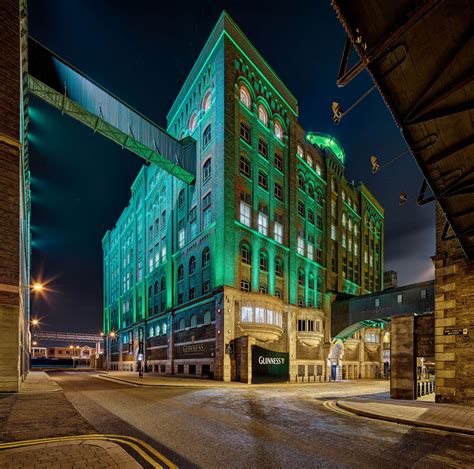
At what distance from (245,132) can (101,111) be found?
14.5m

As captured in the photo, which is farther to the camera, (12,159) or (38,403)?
(12,159)

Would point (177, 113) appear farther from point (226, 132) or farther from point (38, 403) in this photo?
point (38, 403)

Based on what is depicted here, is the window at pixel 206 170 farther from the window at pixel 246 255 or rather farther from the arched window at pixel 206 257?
the window at pixel 246 255

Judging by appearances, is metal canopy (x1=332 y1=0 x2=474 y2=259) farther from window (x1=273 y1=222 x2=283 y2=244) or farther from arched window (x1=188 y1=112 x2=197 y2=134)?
arched window (x1=188 y1=112 x2=197 y2=134)

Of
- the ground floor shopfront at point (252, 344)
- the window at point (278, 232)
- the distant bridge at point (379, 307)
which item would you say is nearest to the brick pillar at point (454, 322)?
the ground floor shopfront at point (252, 344)

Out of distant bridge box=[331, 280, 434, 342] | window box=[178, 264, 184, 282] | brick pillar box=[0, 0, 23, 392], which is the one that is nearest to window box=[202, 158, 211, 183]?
window box=[178, 264, 184, 282]

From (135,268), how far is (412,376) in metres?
50.1

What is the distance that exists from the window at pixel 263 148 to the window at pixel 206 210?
8.47 m

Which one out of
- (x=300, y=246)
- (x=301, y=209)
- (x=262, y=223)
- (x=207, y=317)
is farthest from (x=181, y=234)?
(x=301, y=209)

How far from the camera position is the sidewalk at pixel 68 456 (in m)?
6.07

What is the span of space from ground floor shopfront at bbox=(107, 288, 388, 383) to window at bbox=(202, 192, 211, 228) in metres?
7.72

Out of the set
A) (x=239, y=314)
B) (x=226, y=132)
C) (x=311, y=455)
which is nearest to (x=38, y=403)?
(x=311, y=455)

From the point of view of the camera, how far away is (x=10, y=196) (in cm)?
1756

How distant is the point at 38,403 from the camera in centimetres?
1379
